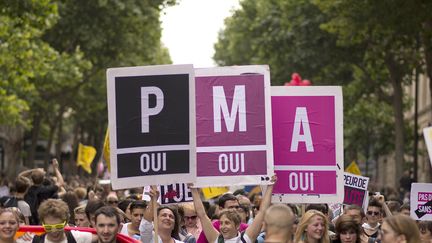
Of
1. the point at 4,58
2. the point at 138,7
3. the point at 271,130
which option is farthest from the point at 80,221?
the point at 138,7

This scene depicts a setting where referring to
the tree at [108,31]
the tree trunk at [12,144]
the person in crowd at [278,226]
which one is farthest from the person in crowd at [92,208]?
the tree trunk at [12,144]

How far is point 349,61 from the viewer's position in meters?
45.0

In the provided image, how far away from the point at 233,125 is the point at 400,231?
10.4 ft

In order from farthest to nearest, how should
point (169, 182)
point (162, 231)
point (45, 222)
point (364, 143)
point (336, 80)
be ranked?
point (364, 143), point (336, 80), point (162, 231), point (169, 182), point (45, 222)

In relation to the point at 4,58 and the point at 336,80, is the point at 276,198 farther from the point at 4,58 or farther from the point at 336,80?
the point at 336,80

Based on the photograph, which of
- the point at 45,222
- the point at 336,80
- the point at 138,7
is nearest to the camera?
the point at 45,222

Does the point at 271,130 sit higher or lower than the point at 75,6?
lower

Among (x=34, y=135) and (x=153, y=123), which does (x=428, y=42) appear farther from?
(x=153, y=123)

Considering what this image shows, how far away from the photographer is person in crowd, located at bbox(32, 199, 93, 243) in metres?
9.64

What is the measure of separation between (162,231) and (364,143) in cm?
4646

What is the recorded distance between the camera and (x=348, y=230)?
11.0m

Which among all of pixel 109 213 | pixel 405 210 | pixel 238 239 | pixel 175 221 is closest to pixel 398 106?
pixel 405 210

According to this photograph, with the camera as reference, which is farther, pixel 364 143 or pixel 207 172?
pixel 364 143

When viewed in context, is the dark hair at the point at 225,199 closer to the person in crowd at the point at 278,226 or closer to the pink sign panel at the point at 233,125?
the pink sign panel at the point at 233,125
